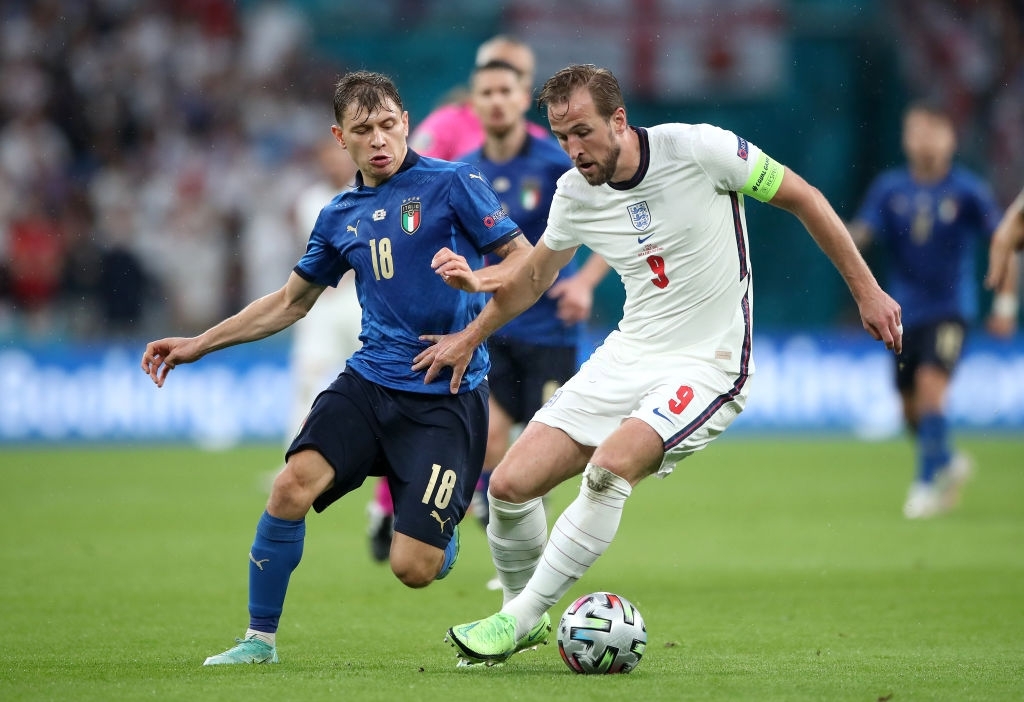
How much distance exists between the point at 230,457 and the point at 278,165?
491cm

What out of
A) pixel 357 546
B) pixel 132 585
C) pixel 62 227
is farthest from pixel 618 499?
pixel 62 227

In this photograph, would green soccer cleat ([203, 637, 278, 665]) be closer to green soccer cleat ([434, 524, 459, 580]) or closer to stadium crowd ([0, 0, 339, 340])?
green soccer cleat ([434, 524, 459, 580])

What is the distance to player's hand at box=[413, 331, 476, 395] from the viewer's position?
5996 millimetres

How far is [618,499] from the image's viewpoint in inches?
221

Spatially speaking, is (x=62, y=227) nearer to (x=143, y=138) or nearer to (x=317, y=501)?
(x=143, y=138)

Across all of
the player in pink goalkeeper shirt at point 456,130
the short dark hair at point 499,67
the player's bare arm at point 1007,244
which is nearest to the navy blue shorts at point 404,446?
the short dark hair at point 499,67

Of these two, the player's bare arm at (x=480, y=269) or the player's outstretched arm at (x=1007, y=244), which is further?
the player's outstretched arm at (x=1007, y=244)

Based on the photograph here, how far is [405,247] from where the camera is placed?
6074 millimetres

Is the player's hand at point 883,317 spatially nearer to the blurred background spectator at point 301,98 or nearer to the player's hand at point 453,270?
the player's hand at point 453,270

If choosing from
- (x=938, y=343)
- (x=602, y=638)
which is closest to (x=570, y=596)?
(x=602, y=638)

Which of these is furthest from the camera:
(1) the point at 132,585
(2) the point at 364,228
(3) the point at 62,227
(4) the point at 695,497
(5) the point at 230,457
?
(3) the point at 62,227

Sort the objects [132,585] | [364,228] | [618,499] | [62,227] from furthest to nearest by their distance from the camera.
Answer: [62,227], [132,585], [364,228], [618,499]

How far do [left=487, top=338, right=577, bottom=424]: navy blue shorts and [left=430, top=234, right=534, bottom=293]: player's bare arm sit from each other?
227 cm

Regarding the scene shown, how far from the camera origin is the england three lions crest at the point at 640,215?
5895 millimetres
